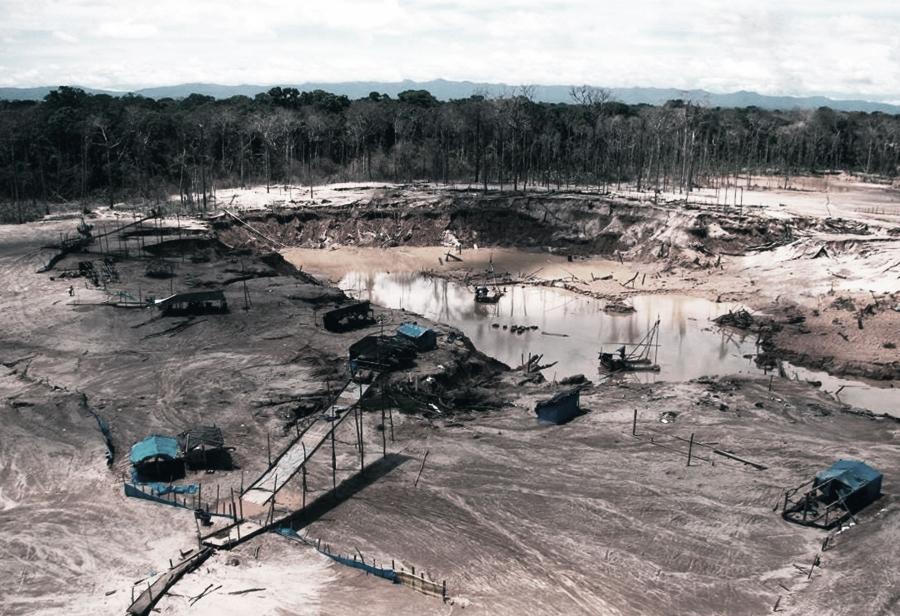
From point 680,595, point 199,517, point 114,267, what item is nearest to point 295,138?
point 114,267

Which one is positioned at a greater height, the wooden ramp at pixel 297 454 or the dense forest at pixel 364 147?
the dense forest at pixel 364 147

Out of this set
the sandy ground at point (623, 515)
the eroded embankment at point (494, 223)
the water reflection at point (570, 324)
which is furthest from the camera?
the eroded embankment at point (494, 223)

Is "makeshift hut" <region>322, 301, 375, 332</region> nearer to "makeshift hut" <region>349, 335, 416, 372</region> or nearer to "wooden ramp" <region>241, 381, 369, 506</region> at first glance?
"makeshift hut" <region>349, 335, 416, 372</region>

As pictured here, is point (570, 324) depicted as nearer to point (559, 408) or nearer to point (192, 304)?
point (559, 408)

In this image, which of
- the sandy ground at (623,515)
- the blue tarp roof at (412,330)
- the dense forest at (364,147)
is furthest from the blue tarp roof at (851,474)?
the dense forest at (364,147)

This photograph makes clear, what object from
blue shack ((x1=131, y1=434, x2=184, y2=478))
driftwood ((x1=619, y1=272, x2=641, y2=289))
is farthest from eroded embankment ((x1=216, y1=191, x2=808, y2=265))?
blue shack ((x1=131, y1=434, x2=184, y2=478))

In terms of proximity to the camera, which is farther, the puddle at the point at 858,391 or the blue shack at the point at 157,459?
the puddle at the point at 858,391

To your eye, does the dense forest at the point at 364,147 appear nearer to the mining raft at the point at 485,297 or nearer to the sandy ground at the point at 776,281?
the sandy ground at the point at 776,281
